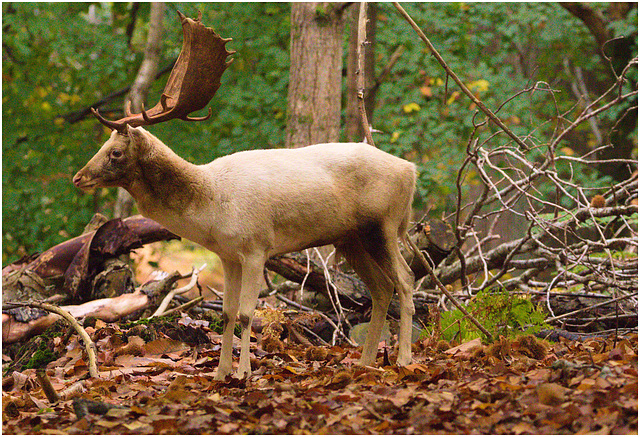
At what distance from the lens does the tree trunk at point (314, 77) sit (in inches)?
Answer: 349

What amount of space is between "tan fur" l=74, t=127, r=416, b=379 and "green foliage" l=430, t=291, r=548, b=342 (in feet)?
2.55

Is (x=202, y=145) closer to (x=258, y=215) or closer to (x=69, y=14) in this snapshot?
(x=69, y=14)

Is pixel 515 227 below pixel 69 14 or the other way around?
below

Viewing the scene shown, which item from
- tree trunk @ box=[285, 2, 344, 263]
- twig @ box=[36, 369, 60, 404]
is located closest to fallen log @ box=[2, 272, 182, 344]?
twig @ box=[36, 369, 60, 404]

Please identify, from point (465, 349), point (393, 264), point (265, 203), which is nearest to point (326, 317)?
point (393, 264)

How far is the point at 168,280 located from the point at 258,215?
2.83 meters

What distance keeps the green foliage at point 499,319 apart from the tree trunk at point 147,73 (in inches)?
269

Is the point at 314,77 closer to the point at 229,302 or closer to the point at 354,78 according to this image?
the point at 354,78

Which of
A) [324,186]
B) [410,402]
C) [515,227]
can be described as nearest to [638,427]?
[410,402]

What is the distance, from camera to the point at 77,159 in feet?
41.4

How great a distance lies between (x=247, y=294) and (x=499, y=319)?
2.29 m

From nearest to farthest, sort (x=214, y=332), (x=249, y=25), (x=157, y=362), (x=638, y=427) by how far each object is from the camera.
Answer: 1. (x=638, y=427)
2. (x=157, y=362)
3. (x=214, y=332)
4. (x=249, y=25)

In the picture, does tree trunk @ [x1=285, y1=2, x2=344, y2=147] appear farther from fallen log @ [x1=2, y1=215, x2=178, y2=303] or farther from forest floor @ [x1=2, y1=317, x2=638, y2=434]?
forest floor @ [x1=2, y1=317, x2=638, y2=434]

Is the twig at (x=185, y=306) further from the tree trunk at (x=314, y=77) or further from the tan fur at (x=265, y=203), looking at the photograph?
the tree trunk at (x=314, y=77)
